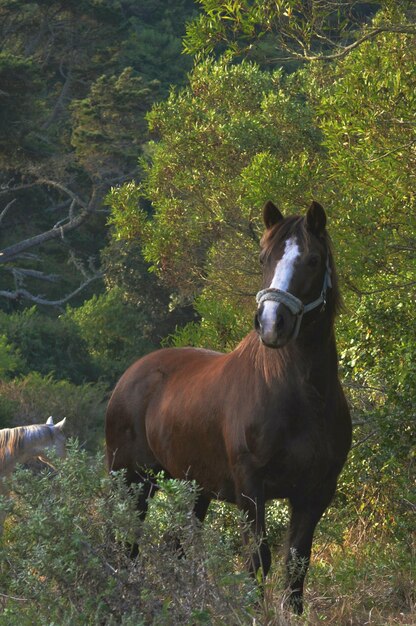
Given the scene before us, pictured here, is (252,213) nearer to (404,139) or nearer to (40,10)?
(404,139)

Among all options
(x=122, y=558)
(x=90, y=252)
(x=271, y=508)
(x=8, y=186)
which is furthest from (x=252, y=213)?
(x=90, y=252)

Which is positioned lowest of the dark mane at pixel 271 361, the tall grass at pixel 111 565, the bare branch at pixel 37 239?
the bare branch at pixel 37 239

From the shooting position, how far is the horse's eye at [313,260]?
5.98 metres

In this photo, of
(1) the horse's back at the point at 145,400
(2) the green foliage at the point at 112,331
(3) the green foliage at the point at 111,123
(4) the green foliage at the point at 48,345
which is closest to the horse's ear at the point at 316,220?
(1) the horse's back at the point at 145,400

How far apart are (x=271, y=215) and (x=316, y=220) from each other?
0.89 feet

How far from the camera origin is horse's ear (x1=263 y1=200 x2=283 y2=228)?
20.5 feet

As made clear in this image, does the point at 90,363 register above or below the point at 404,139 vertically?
below

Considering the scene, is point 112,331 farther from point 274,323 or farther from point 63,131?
point 274,323

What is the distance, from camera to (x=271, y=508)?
8.77 metres

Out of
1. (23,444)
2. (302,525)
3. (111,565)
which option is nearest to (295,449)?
(302,525)

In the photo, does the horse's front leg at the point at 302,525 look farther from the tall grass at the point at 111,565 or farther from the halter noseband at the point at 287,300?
the halter noseband at the point at 287,300

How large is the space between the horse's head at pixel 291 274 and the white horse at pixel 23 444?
5790mm

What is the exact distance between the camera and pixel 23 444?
1185cm

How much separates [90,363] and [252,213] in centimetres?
1477
